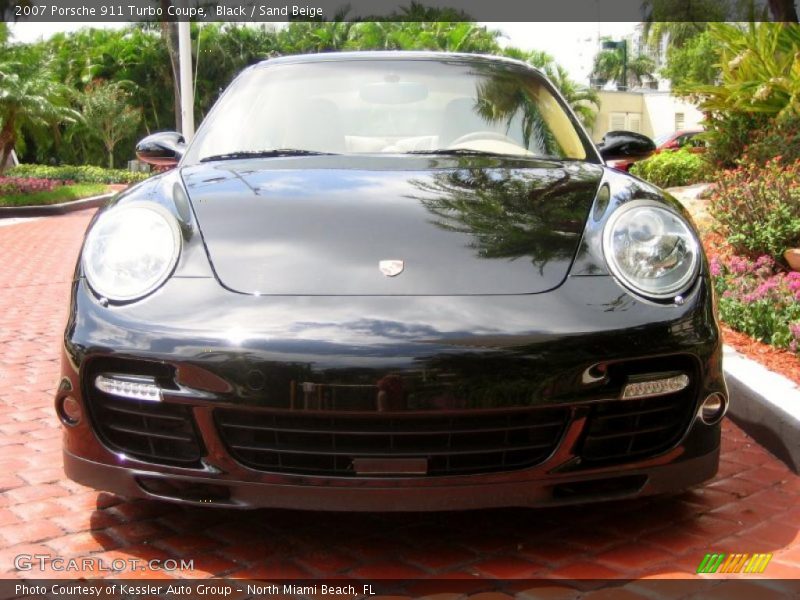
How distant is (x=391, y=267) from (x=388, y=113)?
1.36m

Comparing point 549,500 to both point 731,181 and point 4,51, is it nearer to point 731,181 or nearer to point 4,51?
point 731,181

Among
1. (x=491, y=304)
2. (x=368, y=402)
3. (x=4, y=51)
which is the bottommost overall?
(x=4, y=51)

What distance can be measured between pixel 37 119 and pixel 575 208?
2095 cm

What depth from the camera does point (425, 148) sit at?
3439 millimetres

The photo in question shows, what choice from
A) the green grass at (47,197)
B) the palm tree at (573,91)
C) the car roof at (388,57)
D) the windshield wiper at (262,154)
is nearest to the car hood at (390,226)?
the windshield wiper at (262,154)

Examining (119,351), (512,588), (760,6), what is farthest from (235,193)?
(760,6)

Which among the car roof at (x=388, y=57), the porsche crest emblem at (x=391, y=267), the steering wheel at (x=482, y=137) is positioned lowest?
the porsche crest emblem at (x=391, y=267)

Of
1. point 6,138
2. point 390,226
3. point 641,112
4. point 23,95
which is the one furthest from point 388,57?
point 641,112

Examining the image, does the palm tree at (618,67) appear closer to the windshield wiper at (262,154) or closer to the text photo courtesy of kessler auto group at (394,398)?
the windshield wiper at (262,154)

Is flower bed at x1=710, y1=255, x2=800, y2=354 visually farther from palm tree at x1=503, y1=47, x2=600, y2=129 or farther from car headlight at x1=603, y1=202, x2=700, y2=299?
palm tree at x1=503, y1=47, x2=600, y2=129

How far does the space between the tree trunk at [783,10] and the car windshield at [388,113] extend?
30.6ft

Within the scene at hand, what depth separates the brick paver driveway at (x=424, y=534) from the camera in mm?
2336

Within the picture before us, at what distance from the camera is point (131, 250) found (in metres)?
2.43

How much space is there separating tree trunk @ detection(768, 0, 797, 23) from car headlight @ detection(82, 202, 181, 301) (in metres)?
11.1
